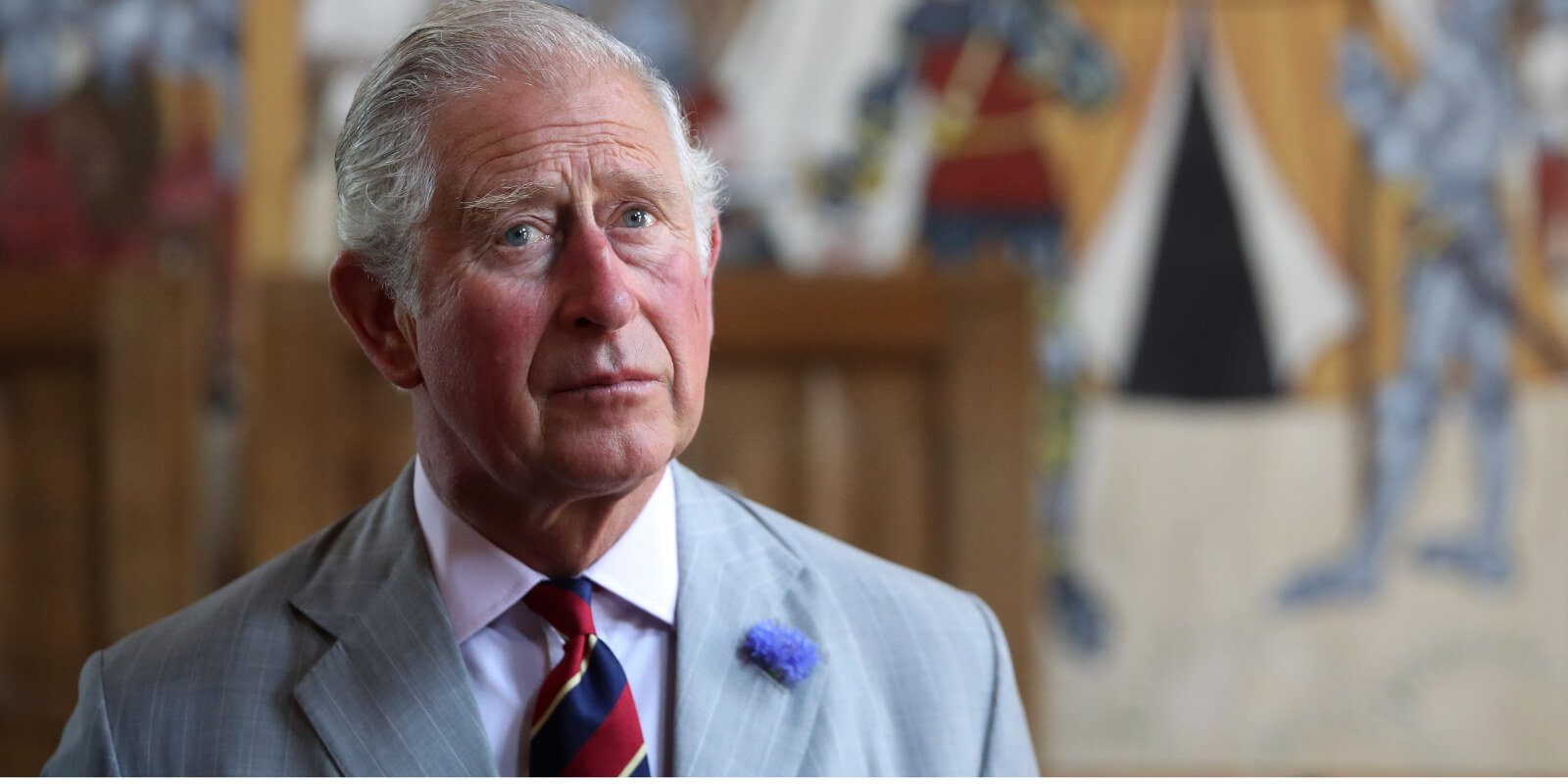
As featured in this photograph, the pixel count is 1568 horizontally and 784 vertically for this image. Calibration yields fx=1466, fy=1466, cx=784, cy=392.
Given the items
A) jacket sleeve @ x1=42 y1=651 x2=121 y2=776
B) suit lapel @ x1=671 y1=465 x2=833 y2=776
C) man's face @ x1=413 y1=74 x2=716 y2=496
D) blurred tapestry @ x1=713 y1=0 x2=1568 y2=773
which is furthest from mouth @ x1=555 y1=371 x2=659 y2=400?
blurred tapestry @ x1=713 y1=0 x2=1568 y2=773

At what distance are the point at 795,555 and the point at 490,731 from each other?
40 centimetres

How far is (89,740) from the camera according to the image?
144 cm

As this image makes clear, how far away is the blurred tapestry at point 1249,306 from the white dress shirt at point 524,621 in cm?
241

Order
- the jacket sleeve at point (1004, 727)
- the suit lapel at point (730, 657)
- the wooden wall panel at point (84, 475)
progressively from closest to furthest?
the suit lapel at point (730, 657) → the jacket sleeve at point (1004, 727) → the wooden wall panel at point (84, 475)

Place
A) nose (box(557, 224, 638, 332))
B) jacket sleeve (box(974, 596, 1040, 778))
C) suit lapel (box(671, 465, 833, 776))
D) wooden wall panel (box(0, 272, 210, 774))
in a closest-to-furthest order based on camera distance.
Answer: nose (box(557, 224, 638, 332)) < suit lapel (box(671, 465, 833, 776)) < jacket sleeve (box(974, 596, 1040, 778)) < wooden wall panel (box(0, 272, 210, 774))

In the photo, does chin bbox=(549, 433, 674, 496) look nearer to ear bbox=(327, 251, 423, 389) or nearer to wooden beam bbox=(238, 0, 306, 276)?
ear bbox=(327, 251, 423, 389)

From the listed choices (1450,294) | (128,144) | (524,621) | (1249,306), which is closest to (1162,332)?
(1249,306)

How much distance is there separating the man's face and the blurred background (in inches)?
88.0

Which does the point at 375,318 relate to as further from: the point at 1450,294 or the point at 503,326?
the point at 1450,294

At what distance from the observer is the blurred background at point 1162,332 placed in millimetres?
3770

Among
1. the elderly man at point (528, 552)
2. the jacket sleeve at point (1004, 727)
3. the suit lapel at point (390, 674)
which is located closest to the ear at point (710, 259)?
the elderly man at point (528, 552)

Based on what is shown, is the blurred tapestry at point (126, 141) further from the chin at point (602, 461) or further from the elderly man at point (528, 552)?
the chin at point (602, 461)

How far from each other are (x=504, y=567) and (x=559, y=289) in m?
0.31

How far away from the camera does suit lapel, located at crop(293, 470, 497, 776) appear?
4.67 feet
